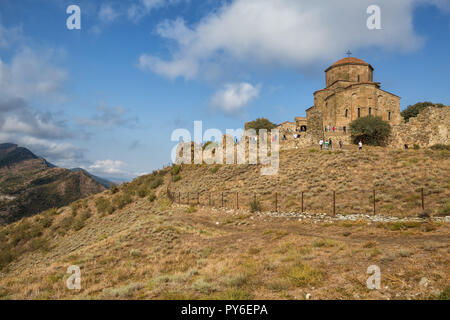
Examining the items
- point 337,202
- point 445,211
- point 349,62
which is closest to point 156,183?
point 337,202

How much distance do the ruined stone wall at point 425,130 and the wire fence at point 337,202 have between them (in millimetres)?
27562

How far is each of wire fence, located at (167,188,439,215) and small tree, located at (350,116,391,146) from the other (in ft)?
81.1

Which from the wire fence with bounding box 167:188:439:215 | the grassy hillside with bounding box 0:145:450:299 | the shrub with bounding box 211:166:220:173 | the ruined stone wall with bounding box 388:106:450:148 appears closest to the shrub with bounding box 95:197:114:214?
the grassy hillside with bounding box 0:145:450:299

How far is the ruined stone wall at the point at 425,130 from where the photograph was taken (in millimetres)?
38062

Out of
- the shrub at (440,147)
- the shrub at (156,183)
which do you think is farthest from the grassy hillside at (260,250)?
the shrub at (440,147)

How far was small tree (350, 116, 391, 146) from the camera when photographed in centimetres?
3979

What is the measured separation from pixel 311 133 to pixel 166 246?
103 ft

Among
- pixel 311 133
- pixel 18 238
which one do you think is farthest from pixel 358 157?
pixel 18 238

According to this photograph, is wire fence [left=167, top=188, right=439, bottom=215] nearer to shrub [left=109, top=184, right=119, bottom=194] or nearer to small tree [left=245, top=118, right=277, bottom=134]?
shrub [left=109, top=184, right=119, bottom=194]

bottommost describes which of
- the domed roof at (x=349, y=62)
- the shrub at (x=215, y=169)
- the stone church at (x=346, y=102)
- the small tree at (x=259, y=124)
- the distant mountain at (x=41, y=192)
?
the distant mountain at (x=41, y=192)

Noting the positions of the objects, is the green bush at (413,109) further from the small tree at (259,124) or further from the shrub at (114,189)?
the shrub at (114,189)

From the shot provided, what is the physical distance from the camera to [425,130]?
38.9 m
